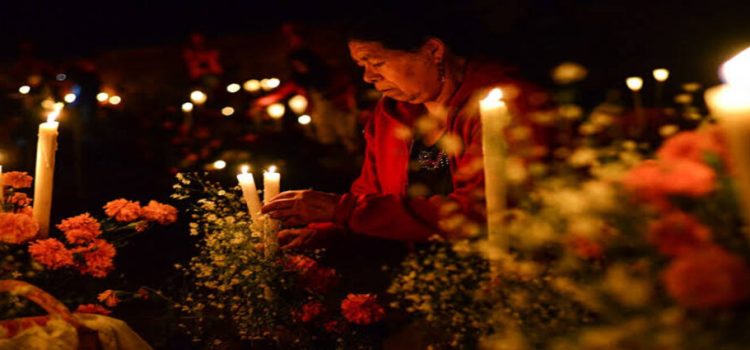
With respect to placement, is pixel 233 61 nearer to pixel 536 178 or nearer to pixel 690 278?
pixel 536 178

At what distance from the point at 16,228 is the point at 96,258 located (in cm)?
24

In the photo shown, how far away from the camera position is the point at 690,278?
0.74 metres

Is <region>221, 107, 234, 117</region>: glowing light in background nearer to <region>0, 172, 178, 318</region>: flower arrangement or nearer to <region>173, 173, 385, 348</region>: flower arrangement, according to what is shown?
<region>0, 172, 178, 318</region>: flower arrangement

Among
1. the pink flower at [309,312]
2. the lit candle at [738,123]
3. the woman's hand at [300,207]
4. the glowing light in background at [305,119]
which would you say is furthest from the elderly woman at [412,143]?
the glowing light in background at [305,119]

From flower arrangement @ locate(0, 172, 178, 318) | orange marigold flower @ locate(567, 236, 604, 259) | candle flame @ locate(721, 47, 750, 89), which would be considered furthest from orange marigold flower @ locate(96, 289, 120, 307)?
candle flame @ locate(721, 47, 750, 89)

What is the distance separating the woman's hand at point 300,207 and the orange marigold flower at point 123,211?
443 mm

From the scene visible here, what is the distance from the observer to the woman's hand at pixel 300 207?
2.01 m

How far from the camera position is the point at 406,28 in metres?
2.14

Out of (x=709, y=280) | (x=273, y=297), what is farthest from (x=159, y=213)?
(x=709, y=280)

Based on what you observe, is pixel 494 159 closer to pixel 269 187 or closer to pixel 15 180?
pixel 269 187

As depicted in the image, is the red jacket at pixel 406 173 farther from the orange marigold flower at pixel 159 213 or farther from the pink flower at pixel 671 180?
the pink flower at pixel 671 180

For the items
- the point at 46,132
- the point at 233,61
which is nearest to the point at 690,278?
the point at 46,132

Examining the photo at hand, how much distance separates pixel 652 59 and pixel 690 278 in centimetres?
495

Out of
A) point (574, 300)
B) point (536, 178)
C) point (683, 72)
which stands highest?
point (683, 72)
